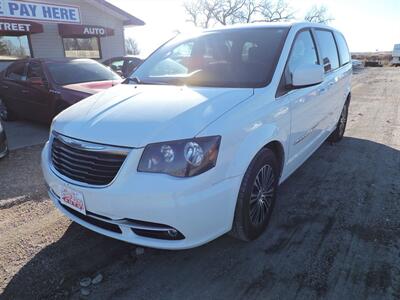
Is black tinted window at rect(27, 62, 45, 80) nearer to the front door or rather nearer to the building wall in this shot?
the front door

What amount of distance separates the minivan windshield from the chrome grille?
119cm

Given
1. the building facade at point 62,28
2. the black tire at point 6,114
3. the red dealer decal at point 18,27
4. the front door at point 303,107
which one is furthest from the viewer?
the building facade at point 62,28

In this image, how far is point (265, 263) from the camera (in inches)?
108

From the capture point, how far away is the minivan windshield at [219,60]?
319 centimetres

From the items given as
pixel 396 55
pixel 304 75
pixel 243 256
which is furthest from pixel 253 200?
pixel 396 55

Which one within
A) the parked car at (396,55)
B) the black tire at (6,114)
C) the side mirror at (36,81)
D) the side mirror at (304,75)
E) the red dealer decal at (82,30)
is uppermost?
the red dealer decal at (82,30)

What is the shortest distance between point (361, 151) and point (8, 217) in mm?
5019

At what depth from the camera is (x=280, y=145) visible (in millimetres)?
3152

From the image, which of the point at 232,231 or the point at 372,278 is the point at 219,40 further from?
the point at 372,278

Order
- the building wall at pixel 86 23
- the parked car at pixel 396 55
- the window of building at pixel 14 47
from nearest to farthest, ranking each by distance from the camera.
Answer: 1. the window of building at pixel 14 47
2. the building wall at pixel 86 23
3. the parked car at pixel 396 55

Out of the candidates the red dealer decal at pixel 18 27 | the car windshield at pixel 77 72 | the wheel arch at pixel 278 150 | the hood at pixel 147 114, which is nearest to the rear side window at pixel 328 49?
the wheel arch at pixel 278 150

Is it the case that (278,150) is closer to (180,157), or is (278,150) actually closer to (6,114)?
(180,157)

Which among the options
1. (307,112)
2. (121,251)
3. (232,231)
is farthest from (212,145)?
(307,112)

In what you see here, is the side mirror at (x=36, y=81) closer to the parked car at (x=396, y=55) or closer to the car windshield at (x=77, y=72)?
the car windshield at (x=77, y=72)
